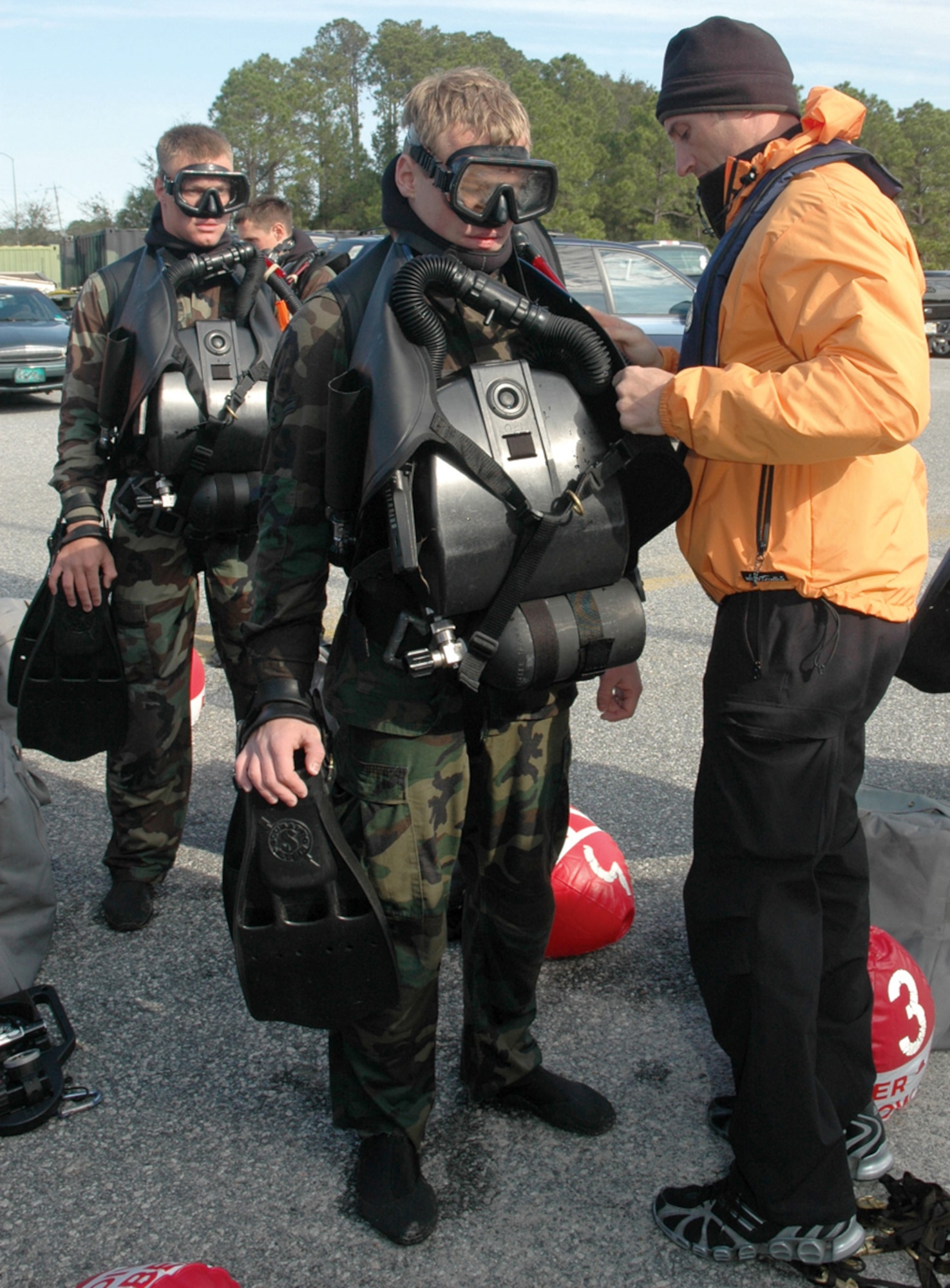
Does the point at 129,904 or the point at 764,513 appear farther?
the point at 129,904

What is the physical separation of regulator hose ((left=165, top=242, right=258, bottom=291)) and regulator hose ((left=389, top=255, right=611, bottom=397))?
1.62 meters

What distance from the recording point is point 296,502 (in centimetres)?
217

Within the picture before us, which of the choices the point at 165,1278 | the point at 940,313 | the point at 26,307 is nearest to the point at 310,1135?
the point at 165,1278

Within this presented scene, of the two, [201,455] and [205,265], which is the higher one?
[205,265]

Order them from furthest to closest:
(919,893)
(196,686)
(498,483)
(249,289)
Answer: (196,686) < (249,289) < (919,893) < (498,483)

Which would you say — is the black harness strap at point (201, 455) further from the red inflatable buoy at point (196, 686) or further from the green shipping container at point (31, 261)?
the green shipping container at point (31, 261)

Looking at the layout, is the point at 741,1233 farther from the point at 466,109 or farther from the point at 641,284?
the point at 641,284

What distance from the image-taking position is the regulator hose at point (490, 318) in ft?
6.49

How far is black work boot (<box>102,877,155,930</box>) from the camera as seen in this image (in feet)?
11.3

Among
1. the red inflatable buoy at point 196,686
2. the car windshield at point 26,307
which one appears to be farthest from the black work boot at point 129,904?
the car windshield at point 26,307

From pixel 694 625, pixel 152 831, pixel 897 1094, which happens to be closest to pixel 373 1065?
pixel 897 1094

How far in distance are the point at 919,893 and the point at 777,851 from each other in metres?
1.02

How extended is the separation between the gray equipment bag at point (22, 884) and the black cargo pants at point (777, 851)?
1.91 m

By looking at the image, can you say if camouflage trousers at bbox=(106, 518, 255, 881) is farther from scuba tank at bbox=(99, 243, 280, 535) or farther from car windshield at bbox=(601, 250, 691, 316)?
car windshield at bbox=(601, 250, 691, 316)
